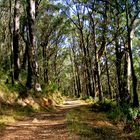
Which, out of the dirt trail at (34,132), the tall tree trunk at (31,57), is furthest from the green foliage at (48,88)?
the dirt trail at (34,132)

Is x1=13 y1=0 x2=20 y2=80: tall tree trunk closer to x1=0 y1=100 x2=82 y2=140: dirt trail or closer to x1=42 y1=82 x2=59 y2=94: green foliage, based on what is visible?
x1=42 y1=82 x2=59 y2=94: green foliage

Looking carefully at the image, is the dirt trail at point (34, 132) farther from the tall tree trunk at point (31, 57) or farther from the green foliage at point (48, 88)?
the green foliage at point (48, 88)

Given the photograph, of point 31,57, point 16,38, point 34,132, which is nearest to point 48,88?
point 31,57

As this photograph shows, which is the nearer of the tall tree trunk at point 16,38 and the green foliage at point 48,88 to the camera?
the tall tree trunk at point 16,38

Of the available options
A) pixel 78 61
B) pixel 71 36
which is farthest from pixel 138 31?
pixel 78 61

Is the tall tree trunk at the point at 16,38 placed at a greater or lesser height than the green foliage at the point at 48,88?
greater

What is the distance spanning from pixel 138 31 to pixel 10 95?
57.1 ft

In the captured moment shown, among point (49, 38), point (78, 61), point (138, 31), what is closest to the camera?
point (138, 31)

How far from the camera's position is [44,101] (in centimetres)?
1988

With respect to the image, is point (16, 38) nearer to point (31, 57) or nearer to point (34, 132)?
point (31, 57)

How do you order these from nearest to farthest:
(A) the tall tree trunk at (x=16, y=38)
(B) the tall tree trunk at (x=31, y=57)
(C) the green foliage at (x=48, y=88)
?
(B) the tall tree trunk at (x=31, y=57) < (A) the tall tree trunk at (x=16, y=38) < (C) the green foliage at (x=48, y=88)

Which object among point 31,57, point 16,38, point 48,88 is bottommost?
point 48,88

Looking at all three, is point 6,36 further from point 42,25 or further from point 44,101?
point 44,101

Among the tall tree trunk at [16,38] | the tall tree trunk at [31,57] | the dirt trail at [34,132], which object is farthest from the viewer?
the tall tree trunk at [16,38]
